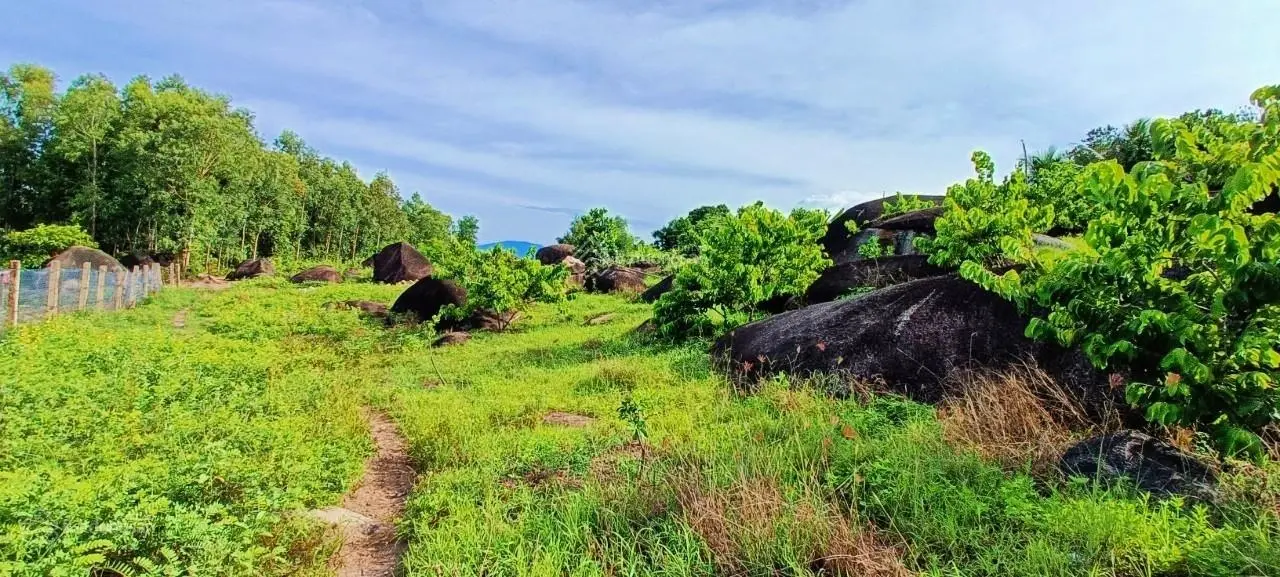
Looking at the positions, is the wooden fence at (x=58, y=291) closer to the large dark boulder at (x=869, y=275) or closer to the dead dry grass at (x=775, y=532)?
the dead dry grass at (x=775, y=532)

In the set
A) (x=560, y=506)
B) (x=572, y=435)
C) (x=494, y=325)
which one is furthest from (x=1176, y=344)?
(x=494, y=325)

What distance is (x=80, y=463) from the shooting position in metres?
5.04

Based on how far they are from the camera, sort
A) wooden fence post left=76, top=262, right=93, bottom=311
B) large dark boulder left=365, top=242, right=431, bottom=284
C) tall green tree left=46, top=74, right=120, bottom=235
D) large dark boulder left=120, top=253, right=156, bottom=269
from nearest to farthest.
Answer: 1. wooden fence post left=76, top=262, right=93, bottom=311
2. large dark boulder left=365, top=242, right=431, bottom=284
3. tall green tree left=46, top=74, right=120, bottom=235
4. large dark boulder left=120, top=253, right=156, bottom=269

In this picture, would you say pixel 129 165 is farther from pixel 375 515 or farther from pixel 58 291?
pixel 375 515

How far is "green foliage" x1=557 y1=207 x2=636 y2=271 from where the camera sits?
35.8 metres

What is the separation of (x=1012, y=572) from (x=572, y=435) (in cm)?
395

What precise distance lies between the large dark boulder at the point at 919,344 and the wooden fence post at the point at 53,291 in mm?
14597

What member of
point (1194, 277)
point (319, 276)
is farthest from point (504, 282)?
point (319, 276)

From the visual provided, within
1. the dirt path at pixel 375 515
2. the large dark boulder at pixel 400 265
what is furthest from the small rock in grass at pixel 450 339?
the large dark boulder at pixel 400 265

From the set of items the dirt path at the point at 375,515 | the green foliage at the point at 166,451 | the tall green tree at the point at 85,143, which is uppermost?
the tall green tree at the point at 85,143

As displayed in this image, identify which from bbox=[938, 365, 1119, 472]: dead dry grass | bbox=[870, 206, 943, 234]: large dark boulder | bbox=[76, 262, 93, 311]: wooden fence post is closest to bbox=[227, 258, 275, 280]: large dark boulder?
bbox=[76, 262, 93, 311]: wooden fence post

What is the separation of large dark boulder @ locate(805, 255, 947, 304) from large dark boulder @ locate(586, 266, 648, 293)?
12.3 metres

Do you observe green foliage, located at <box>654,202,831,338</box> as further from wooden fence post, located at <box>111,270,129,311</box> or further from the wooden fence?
wooden fence post, located at <box>111,270,129,311</box>

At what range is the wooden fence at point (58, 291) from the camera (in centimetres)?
1166
